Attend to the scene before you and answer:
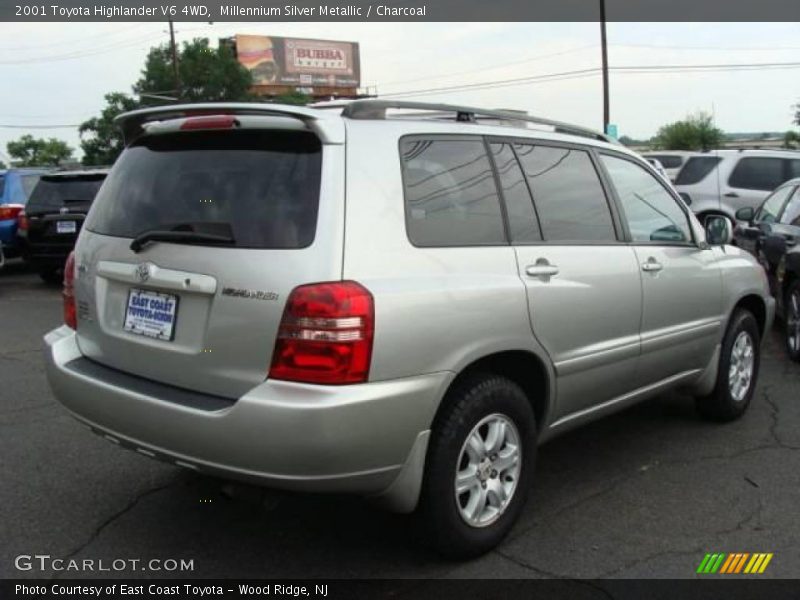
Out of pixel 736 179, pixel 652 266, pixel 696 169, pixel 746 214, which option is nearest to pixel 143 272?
pixel 652 266

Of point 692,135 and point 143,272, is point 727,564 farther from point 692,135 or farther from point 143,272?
point 692,135

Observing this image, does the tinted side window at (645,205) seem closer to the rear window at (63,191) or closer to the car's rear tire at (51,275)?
the rear window at (63,191)

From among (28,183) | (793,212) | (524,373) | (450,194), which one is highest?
(28,183)

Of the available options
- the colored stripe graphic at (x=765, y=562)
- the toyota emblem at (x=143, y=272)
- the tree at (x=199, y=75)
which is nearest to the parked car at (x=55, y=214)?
the toyota emblem at (x=143, y=272)

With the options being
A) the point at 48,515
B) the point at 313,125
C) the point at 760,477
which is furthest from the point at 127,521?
the point at 760,477

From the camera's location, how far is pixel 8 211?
37.3 feet

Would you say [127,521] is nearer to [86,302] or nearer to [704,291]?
[86,302]

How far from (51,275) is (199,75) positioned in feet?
133

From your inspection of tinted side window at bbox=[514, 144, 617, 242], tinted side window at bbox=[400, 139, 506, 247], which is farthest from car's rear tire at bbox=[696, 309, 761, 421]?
tinted side window at bbox=[400, 139, 506, 247]

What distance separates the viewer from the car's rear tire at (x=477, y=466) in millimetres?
2896

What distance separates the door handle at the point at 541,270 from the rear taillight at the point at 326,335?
923mm

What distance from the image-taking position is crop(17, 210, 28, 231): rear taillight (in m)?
10.9

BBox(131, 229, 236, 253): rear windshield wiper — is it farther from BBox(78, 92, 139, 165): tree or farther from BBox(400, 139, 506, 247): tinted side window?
BBox(78, 92, 139, 165): tree

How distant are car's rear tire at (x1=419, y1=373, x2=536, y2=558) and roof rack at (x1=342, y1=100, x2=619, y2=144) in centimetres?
112
